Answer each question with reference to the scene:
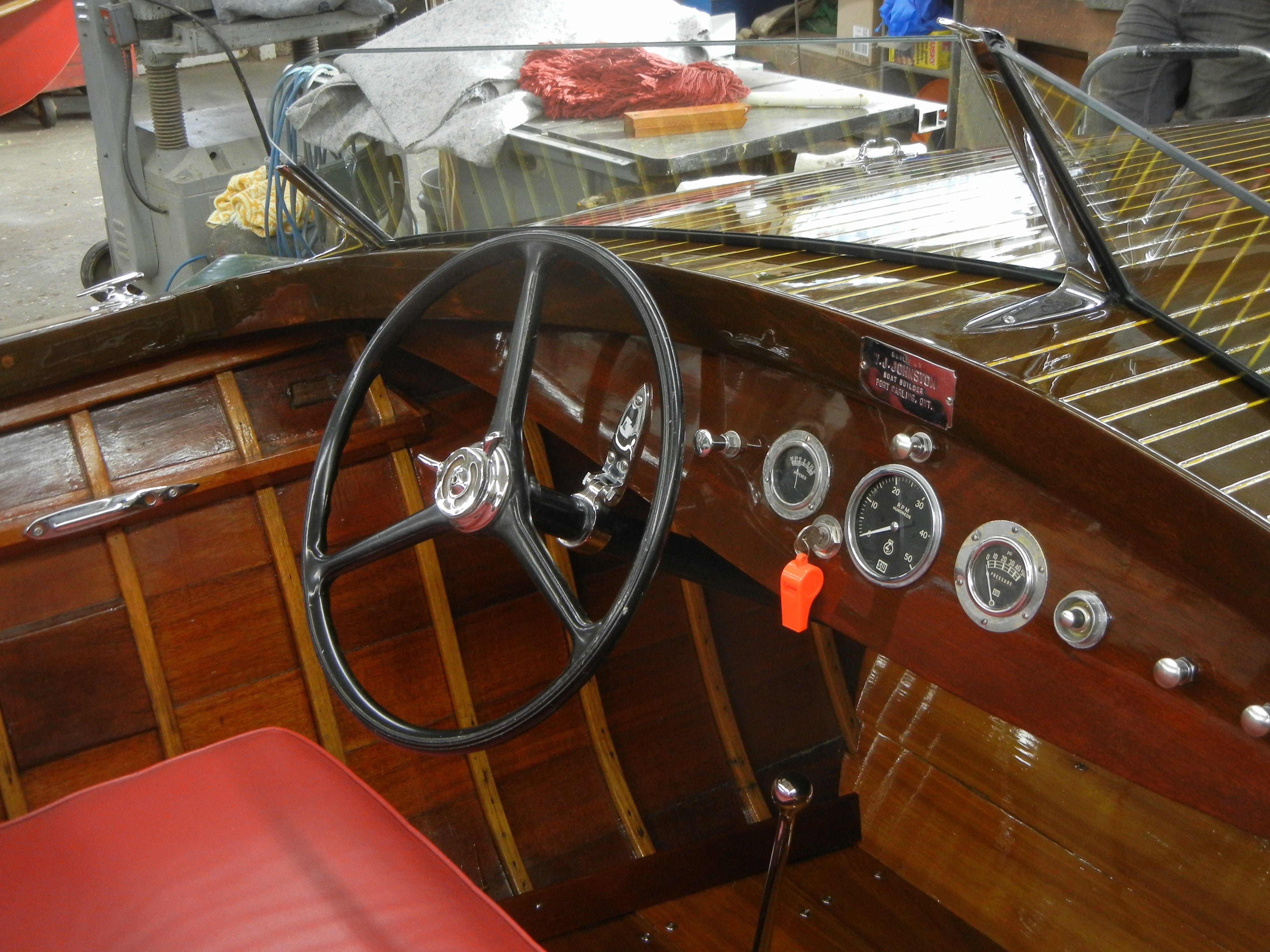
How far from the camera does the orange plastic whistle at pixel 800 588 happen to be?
0.99 m

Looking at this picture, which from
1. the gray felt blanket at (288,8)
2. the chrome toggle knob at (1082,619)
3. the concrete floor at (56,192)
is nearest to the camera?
the chrome toggle knob at (1082,619)

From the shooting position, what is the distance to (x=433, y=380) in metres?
1.76

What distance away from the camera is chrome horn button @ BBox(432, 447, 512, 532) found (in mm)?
1070

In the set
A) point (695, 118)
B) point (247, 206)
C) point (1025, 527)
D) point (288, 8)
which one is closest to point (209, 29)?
point (288, 8)

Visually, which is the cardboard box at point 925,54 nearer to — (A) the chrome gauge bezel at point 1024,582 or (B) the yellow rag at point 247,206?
(A) the chrome gauge bezel at point 1024,582

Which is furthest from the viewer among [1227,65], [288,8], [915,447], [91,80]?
[91,80]

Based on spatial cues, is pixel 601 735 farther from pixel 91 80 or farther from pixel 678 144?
pixel 91 80

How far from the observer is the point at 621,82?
1526 mm

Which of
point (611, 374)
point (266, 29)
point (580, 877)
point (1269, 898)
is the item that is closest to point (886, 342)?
point (611, 374)

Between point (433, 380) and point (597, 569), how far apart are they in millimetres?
408

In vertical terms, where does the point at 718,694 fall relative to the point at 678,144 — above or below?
below

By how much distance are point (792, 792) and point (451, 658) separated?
2.26ft

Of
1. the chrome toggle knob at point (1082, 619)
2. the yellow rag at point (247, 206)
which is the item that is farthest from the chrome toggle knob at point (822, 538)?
the yellow rag at point (247, 206)

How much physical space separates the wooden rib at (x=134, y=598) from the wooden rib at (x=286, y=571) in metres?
0.18
